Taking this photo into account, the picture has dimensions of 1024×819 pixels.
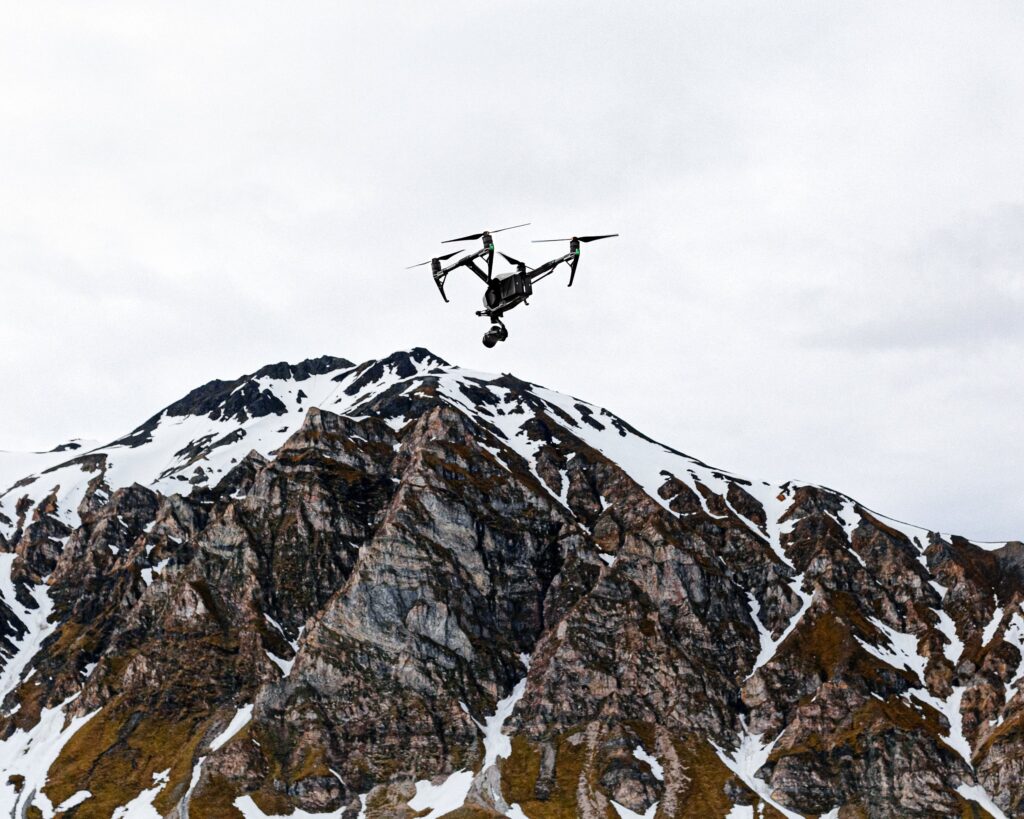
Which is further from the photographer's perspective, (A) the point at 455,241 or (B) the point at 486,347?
(B) the point at 486,347

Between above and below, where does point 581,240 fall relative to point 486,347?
above

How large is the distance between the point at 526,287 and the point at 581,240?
6199mm

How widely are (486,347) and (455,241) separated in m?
11.1

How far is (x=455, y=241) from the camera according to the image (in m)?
84.2

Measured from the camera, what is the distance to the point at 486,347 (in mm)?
91375

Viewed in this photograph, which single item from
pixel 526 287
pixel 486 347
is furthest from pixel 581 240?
pixel 486 347

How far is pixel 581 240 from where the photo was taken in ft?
290

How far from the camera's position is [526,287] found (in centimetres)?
8994

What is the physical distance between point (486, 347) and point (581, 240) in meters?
12.4

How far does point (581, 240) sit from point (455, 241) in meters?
11.3

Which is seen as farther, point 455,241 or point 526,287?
point 526,287

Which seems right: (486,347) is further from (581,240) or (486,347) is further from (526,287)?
(581,240)
